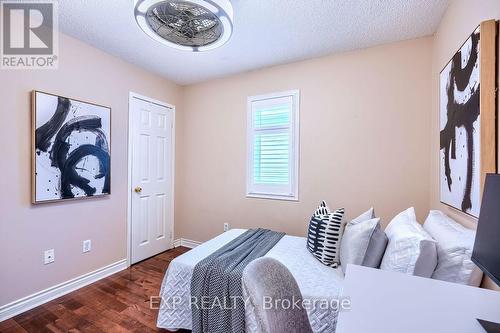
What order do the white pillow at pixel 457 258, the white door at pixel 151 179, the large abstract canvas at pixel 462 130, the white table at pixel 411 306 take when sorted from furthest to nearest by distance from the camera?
the white door at pixel 151 179, the large abstract canvas at pixel 462 130, the white pillow at pixel 457 258, the white table at pixel 411 306

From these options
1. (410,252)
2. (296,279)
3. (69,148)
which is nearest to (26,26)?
(69,148)

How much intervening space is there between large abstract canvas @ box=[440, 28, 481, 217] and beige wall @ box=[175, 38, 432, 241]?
0.50 meters

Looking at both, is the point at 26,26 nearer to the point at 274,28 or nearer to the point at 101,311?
the point at 274,28

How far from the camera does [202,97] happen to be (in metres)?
3.41

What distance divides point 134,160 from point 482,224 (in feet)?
→ 10.1

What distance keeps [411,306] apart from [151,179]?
299cm

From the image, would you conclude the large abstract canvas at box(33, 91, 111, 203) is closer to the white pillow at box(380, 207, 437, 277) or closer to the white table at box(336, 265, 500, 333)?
the white table at box(336, 265, 500, 333)

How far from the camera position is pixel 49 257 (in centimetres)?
211

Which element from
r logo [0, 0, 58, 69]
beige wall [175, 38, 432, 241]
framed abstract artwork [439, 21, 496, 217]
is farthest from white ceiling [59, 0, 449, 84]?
framed abstract artwork [439, 21, 496, 217]

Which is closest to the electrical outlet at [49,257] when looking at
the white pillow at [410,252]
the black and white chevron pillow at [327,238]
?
the black and white chevron pillow at [327,238]

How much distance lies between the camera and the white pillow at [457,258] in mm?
1075

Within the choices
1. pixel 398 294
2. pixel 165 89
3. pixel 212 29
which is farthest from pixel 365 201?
pixel 165 89

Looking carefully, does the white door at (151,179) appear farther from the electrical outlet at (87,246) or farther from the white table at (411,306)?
the white table at (411,306)

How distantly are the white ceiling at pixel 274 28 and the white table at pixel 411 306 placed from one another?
6.30 feet
